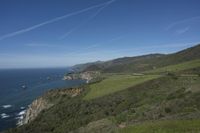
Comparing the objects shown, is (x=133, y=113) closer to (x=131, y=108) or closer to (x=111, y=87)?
(x=131, y=108)

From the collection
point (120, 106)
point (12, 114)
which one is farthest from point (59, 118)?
point (12, 114)

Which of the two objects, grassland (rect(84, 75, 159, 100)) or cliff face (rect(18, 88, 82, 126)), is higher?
grassland (rect(84, 75, 159, 100))

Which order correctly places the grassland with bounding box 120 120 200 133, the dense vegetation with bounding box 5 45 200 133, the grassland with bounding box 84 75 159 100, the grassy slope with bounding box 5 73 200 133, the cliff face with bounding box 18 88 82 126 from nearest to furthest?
the grassland with bounding box 120 120 200 133, the dense vegetation with bounding box 5 45 200 133, the grassy slope with bounding box 5 73 200 133, the grassland with bounding box 84 75 159 100, the cliff face with bounding box 18 88 82 126

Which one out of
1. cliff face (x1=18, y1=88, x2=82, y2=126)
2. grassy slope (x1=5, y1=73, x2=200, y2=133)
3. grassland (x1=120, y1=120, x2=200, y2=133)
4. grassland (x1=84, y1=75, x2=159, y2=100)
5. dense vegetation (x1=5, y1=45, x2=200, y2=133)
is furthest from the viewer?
cliff face (x1=18, y1=88, x2=82, y2=126)

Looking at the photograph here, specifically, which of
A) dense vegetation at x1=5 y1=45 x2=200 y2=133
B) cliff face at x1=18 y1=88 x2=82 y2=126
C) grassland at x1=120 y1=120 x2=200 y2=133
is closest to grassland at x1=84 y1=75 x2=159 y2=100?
dense vegetation at x1=5 y1=45 x2=200 y2=133

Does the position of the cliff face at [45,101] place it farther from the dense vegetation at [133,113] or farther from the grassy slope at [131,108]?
the grassy slope at [131,108]

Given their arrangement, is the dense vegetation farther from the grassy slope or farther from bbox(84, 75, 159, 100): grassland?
bbox(84, 75, 159, 100): grassland

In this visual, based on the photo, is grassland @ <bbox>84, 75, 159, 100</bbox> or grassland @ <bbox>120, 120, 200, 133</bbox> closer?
grassland @ <bbox>120, 120, 200, 133</bbox>

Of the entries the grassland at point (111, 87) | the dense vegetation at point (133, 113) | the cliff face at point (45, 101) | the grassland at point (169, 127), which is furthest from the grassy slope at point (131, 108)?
the cliff face at point (45, 101)
